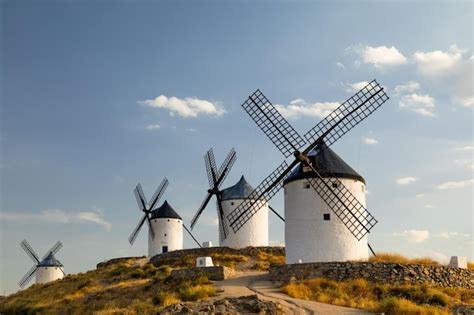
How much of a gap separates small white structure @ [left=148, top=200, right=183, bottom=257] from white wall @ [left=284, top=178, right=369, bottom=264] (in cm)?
2061

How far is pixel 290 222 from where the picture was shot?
886 inches

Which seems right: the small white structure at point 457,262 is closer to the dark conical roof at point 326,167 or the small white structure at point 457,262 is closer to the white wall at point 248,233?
the dark conical roof at point 326,167

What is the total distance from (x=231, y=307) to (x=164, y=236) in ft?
90.4

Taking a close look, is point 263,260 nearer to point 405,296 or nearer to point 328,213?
point 328,213

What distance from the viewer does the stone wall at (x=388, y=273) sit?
18766 millimetres

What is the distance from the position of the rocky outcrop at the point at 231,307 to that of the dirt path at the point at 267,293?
1.94ft

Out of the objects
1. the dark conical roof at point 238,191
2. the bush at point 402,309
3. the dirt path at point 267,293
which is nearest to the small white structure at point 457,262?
the bush at point 402,309

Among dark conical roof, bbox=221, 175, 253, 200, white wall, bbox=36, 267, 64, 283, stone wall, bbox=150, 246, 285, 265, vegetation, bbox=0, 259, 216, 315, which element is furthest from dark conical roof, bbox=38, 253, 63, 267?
dark conical roof, bbox=221, 175, 253, 200

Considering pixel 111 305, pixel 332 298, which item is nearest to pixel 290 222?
pixel 332 298

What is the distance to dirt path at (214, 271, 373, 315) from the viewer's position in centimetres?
1472

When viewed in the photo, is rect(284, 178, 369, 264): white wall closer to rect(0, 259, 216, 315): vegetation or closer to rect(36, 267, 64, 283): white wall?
rect(0, 259, 216, 315): vegetation

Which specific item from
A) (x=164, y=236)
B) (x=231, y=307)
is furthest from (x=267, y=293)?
(x=164, y=236)

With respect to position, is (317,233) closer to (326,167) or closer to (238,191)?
(326,167)

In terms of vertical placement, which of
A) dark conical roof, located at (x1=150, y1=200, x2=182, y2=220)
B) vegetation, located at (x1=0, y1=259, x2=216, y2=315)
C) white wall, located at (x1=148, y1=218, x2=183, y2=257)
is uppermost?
dark conical roof, located at (x1=150, y1=200, x2=182, y2=220)
